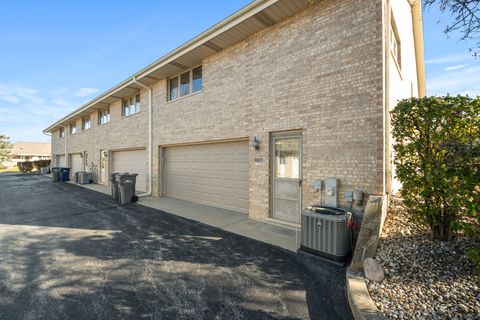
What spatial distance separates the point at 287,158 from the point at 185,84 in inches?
226

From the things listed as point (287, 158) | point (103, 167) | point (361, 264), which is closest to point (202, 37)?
point (287, 158)

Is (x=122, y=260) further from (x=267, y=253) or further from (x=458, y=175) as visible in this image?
(x=458, y=175)

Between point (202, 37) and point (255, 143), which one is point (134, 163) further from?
point (255, 143)

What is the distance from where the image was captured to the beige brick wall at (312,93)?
184 inches

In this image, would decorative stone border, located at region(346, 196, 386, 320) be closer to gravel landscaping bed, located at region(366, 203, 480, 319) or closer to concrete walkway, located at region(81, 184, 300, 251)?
gravel landscaping bed, located at region(366, 203, 480, 319)

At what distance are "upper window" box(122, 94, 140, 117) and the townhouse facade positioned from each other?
191 centimetres

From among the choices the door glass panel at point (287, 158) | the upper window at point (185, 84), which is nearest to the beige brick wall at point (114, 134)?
the upper window at point (185, 84)

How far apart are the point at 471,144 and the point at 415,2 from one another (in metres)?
9.60

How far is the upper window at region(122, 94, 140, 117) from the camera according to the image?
12395mm

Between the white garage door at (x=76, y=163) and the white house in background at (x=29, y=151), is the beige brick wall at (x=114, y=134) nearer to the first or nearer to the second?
the white garage door at (x=76, y=163)

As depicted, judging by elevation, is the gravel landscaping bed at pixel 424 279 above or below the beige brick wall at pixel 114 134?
below

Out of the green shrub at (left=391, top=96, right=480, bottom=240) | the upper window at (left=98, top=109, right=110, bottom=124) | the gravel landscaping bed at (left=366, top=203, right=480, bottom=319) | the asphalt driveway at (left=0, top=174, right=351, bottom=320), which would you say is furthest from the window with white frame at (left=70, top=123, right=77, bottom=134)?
the gravel landscaping bed at (left=366, top=203, right=480, bottom=319)

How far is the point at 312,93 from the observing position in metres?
5.48

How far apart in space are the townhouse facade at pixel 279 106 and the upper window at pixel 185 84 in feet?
0.15
